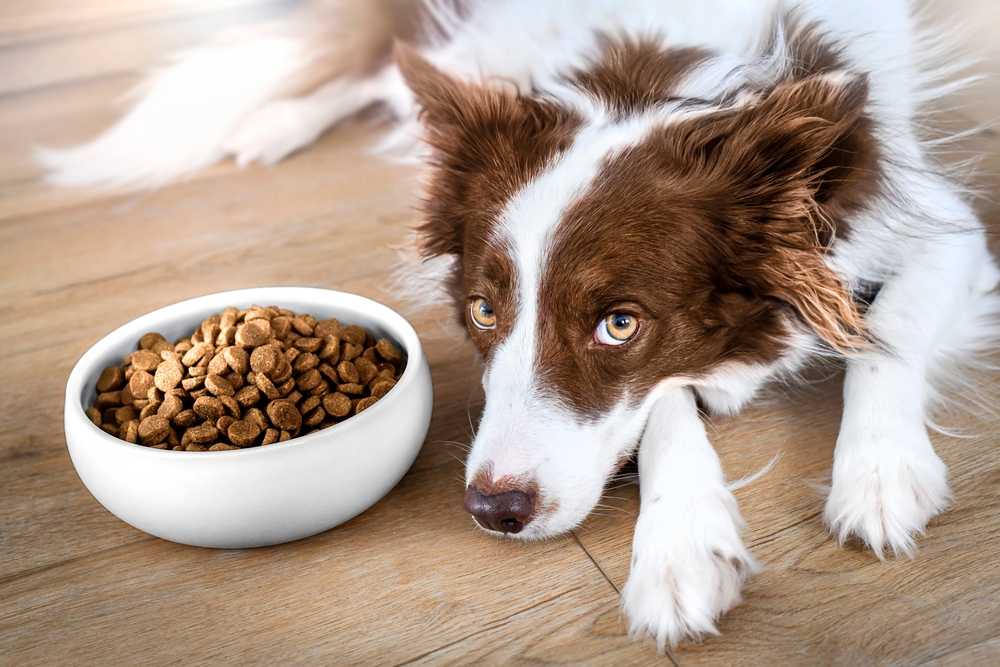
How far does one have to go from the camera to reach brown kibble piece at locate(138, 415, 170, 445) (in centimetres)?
129

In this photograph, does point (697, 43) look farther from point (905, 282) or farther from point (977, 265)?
point (977, 265)

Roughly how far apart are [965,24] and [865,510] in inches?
46.5

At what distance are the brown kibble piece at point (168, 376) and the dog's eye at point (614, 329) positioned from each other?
0.62m

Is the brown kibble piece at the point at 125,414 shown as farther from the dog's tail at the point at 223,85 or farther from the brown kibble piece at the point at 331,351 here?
the dog's tail at the point at 223,85

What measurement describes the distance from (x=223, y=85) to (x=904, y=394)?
90.9 inches

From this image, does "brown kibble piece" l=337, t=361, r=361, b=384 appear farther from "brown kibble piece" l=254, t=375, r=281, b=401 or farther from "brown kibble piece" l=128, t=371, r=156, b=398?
"brown kibble piece" l=128, t=371, r=156, b=398

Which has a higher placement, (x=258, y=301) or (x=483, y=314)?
(x=483, y=314)

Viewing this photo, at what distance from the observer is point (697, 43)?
1678 mm

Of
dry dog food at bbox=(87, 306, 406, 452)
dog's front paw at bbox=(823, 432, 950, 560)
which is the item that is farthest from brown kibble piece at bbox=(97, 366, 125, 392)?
dog's front paw at bbox=(823, 432, 950, 560)

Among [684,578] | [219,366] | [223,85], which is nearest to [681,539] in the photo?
[684,578]

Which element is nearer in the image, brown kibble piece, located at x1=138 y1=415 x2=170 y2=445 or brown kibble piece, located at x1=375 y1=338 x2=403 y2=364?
brown kibble piece, located at x1=138 y1=415 x2=170 y2=445

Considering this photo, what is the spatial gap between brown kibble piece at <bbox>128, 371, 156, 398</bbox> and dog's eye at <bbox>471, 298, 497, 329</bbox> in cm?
50

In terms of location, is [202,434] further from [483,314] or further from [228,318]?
[483,314]

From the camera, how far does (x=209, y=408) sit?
132 centimetres
